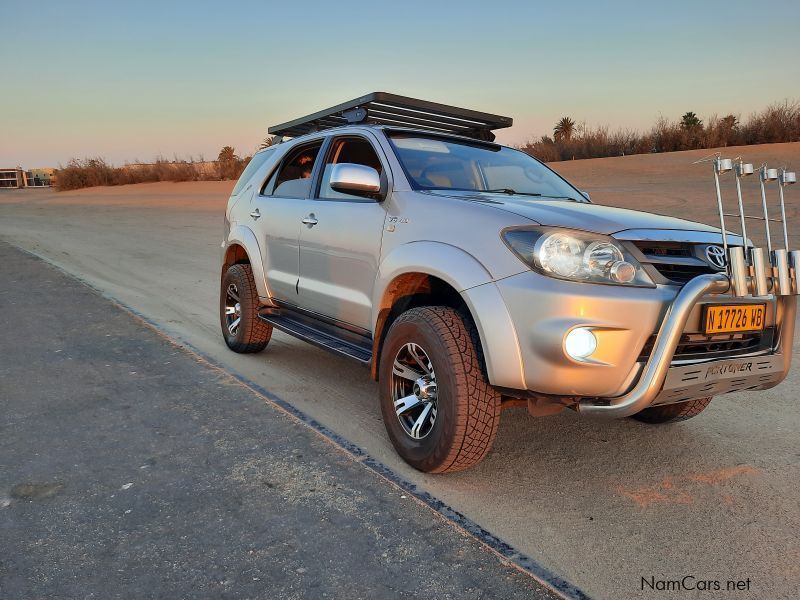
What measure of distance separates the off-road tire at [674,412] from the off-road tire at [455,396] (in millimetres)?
1339

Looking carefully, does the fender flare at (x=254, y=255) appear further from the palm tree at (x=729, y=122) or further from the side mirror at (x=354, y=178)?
the palm tree at (x=729, y=122)

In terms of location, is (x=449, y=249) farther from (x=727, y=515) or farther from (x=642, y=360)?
(x=727, y=515)

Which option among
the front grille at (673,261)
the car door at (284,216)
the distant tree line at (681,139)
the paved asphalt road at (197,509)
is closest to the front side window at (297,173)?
the car door at (284,216)

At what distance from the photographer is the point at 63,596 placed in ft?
7.84

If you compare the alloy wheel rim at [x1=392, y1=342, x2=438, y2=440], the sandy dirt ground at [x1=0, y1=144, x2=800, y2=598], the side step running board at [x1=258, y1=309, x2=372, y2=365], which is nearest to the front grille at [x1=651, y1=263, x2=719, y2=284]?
the sandy dirt ground at [x1=0, y1=144, x2=800, y2=598]

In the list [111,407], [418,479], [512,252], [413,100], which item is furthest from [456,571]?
[413,100]

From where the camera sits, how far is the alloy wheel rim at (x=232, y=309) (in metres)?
5.79

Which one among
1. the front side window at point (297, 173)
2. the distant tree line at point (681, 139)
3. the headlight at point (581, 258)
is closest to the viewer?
the headlight at point (581, 258)

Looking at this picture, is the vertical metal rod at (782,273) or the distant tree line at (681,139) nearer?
the vertical metal rod at (782,273)

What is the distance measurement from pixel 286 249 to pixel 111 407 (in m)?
1.61

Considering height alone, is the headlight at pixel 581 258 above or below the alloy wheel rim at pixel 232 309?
above

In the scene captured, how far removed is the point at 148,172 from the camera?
42750mm
